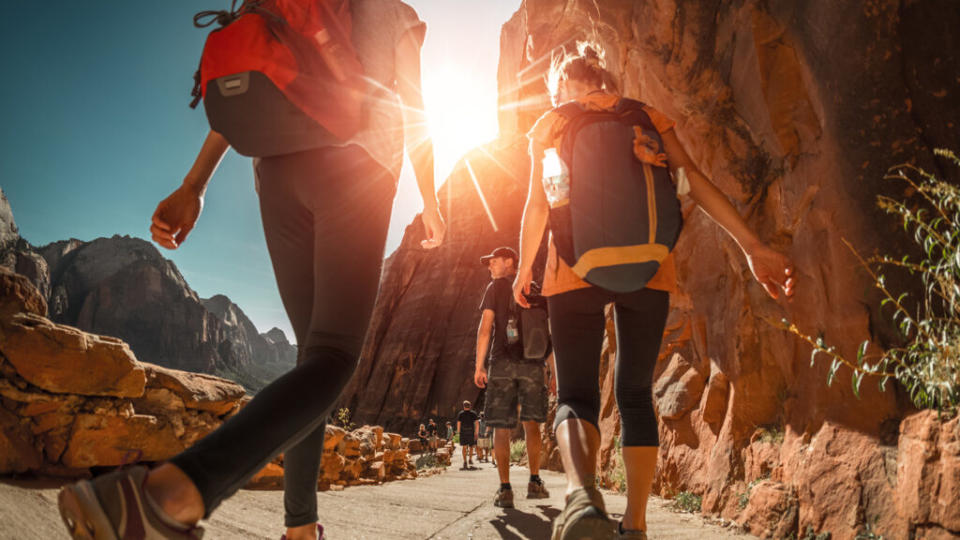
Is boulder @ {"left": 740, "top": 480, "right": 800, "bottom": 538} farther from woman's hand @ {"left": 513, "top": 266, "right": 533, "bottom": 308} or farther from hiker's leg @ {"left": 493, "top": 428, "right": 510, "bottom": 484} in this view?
woman's hand @ {"left": 513, "top": 266, "right": 533, "bottom": 308}

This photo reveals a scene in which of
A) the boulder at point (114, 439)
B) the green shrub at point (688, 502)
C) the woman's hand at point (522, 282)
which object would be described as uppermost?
the woman's hand at point (522, 282)

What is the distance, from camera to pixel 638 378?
1.63m

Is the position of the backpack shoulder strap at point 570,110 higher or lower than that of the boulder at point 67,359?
higher

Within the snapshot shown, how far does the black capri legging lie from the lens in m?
1.55

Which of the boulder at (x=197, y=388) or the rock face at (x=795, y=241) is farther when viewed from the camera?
the boulder at (x=197, y=388)

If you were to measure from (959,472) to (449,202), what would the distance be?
139 feet

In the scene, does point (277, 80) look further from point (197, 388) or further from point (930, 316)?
point (197, 388)

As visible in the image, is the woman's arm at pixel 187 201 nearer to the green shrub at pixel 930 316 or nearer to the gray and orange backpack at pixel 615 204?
the gray and orange backpack at pixel 615 204

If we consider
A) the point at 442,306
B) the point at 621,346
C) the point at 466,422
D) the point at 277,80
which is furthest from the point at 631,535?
the point at 442,306

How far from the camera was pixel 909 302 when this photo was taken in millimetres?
2354

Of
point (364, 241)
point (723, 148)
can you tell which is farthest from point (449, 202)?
point (364, 241)

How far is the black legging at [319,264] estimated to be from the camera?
1.04 metres

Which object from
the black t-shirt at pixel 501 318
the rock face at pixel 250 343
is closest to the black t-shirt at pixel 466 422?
the black t-shirt at pixel 501 318

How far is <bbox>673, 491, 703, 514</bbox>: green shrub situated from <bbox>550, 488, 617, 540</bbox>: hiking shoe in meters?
2.97
